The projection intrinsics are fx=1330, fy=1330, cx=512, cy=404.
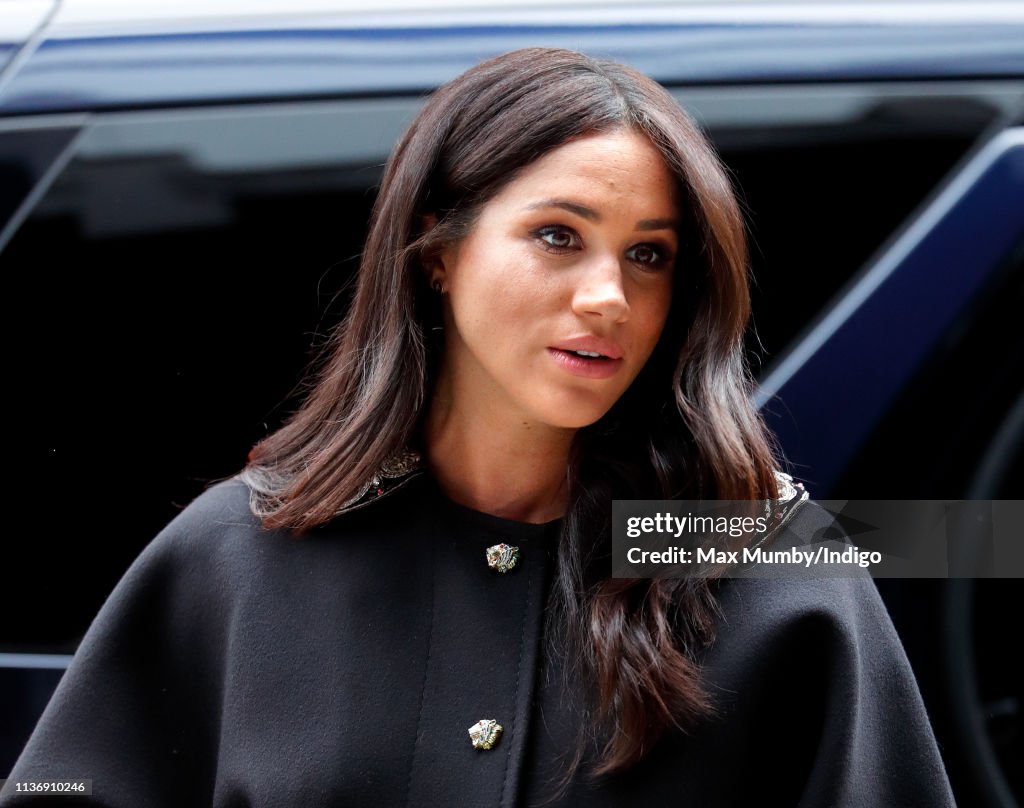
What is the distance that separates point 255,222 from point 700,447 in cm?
84

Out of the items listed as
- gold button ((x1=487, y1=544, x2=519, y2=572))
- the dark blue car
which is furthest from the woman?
the dark blue car

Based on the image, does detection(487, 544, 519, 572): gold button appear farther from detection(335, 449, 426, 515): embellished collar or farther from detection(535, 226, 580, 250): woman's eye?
detection(535, 226, 580, 250): woman's eye

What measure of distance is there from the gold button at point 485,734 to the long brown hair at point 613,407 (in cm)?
12

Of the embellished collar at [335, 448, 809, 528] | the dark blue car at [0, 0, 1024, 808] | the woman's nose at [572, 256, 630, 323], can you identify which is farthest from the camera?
the dark blue car at [0, 0, 1024, 808]

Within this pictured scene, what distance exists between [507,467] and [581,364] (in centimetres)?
28

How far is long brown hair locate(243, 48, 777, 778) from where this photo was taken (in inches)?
76.9

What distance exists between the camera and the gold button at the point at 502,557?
207cm

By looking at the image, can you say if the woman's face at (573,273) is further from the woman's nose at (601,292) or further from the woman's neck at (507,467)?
the woman's neck at (507,467)

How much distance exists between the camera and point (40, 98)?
2266 millimetres

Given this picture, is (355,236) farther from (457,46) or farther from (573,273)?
(573,273)

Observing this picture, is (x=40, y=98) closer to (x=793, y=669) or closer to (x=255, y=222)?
(x=255, y=222)

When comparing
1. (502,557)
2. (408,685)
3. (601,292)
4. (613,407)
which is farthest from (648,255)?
(408,685)

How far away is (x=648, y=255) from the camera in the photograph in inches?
80.0

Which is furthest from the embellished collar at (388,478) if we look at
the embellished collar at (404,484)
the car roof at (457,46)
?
the car roof at (457,46)
